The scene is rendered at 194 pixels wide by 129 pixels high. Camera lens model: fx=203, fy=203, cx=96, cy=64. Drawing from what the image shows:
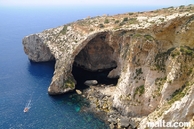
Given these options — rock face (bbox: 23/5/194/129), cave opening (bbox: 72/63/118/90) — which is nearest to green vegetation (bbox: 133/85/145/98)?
rock face (bbox: 23/5/194/129)

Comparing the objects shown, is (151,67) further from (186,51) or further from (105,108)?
(105,108)

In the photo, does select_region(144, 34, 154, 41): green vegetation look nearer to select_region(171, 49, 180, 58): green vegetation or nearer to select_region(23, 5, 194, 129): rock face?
select_region(23, 5, 194, 129): rock face

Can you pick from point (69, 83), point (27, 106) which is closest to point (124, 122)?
point (69, 83)

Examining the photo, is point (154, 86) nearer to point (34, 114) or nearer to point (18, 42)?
point (34, 114)

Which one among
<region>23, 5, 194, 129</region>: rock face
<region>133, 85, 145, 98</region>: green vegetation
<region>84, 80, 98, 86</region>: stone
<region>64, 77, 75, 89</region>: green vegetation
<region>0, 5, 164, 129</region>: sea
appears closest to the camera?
<region>23, 5, 194, 129</region>: rock face

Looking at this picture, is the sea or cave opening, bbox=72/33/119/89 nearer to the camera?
the sea
